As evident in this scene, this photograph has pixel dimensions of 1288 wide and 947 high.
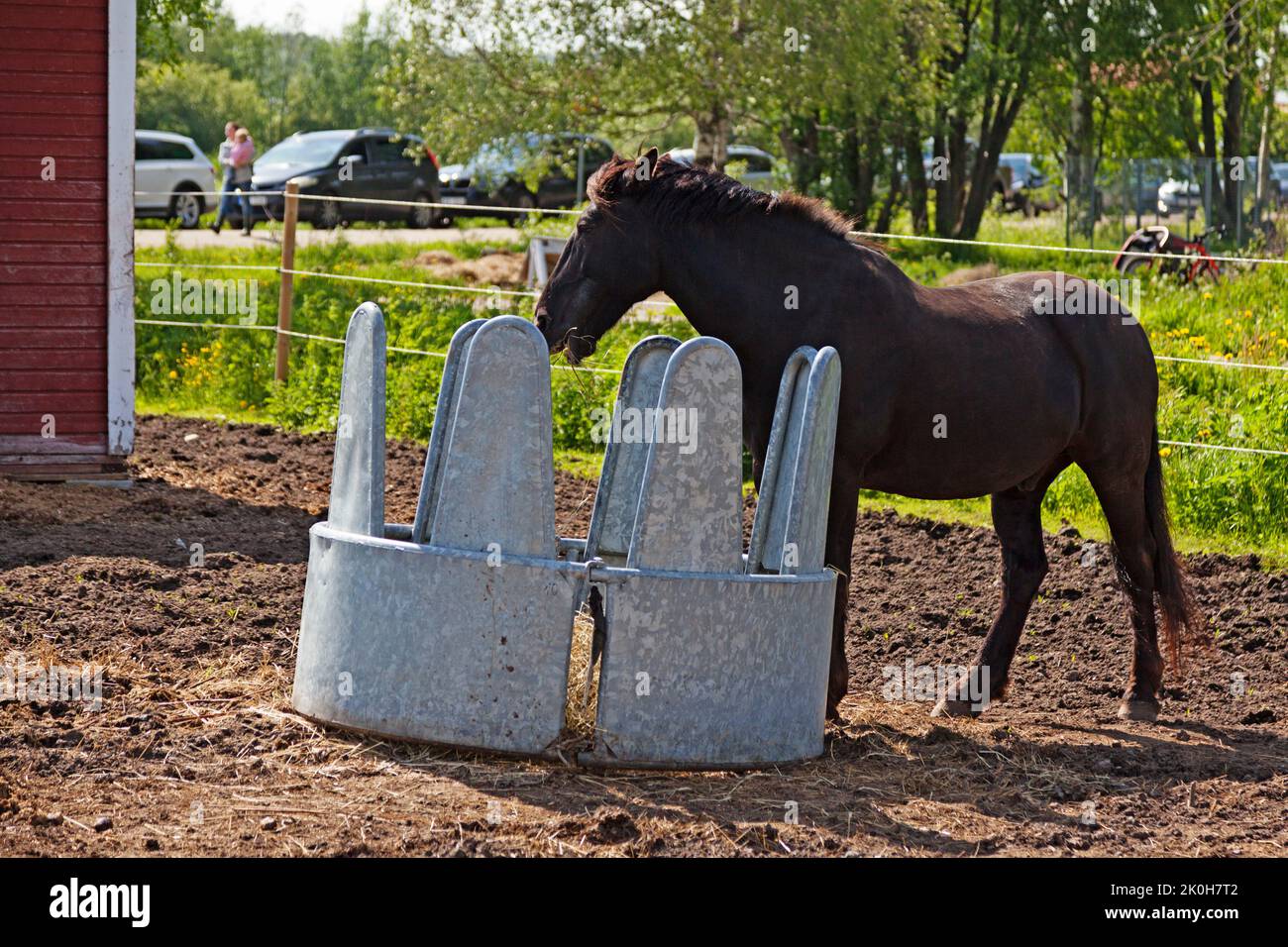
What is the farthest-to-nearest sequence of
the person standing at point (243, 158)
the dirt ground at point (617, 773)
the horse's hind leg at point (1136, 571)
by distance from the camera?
the person standing at point (243, 158), the horse's hind leg at point (1136, 571), the dirt ground at point (617, 773)

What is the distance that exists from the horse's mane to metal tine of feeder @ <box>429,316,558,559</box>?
0.81 meters

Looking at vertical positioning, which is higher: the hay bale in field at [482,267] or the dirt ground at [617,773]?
the hay bale in field at [482,267]

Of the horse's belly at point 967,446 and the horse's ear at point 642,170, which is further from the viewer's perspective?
the horse's belly at point 967,446

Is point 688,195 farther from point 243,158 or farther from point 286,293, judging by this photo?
point 243,158

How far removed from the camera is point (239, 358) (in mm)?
13586

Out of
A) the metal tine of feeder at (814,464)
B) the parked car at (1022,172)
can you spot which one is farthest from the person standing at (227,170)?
the parked car at (1022,172)

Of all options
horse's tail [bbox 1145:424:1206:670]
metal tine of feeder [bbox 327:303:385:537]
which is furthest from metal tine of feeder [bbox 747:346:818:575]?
horse's tail [bbox 1145:424:1206:670]

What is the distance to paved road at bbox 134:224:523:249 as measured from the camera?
883 inches

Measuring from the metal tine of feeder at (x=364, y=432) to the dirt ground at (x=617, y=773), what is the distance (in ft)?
2.42

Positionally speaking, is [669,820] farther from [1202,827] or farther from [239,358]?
[239,358]

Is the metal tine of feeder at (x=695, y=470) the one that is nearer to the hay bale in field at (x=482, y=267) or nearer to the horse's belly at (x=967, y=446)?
the horse's belly at (x=967, y=446)

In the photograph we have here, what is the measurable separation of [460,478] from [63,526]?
13.7 ft

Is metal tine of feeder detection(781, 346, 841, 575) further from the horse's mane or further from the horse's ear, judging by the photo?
the horse's ear

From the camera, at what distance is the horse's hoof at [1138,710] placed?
6105 millimetres
